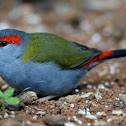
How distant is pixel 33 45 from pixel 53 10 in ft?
11.4

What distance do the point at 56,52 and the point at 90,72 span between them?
53.3 inches

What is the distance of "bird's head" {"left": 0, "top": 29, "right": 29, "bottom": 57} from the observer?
3.45 meters

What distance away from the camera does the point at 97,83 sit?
4363 mm

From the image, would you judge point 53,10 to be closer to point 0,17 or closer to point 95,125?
point 0,17

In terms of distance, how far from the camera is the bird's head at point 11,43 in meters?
3.45

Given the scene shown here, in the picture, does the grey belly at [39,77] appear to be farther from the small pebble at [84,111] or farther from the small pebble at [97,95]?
the small pebble at [84,111]

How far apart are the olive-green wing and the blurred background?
1.83m

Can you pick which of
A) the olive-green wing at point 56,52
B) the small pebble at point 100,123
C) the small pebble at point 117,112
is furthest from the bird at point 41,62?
the small pebble at point 100,123

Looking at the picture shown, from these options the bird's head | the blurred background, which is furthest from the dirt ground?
the bird's head

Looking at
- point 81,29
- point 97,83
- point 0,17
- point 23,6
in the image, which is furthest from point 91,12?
point 97,83

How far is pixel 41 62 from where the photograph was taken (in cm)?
354

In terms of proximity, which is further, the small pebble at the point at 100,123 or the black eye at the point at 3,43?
the black eye at the point at 3,43

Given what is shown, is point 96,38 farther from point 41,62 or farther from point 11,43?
point 11,43

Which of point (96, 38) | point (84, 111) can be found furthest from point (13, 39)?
point (96, 38)
